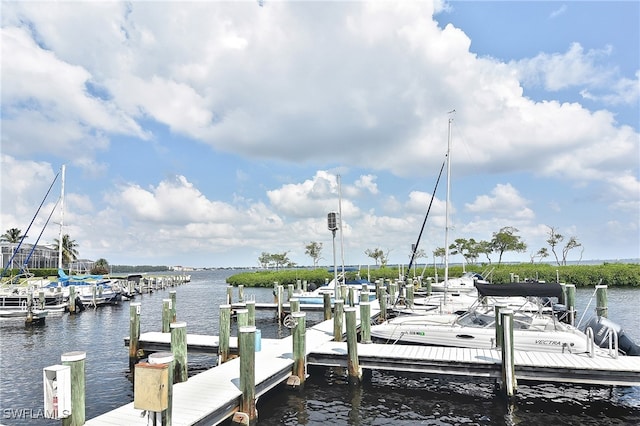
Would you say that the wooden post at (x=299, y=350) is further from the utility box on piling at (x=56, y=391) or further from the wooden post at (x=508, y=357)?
the utility box on piling at (x=56, y=391)

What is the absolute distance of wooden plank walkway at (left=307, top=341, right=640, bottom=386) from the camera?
10438 mm

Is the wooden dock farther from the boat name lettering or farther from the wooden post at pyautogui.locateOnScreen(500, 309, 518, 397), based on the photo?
the boat name lettering

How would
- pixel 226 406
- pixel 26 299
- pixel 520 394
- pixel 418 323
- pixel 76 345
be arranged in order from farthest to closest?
pixel 26 299 → pixel 76 345 → pixel 418 323 → pixel 520 394 → pixel 226 406

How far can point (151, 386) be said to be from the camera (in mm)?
6863

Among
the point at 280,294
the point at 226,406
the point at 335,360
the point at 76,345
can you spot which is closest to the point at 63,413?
the point at 226,406

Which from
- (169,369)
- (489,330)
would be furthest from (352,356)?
(169,369)

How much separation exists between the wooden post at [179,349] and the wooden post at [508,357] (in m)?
7.89

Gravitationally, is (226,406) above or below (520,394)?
above

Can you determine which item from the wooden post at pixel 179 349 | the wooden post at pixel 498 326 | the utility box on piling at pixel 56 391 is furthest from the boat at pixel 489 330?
the utility box on piling at pixel 56 391

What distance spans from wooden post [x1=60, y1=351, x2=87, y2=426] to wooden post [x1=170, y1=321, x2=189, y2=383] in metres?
3.46

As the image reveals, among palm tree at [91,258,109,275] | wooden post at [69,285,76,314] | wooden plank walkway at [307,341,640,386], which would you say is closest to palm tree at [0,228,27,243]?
palm tree at [91,258,109,275]

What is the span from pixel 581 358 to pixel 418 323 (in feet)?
17.7

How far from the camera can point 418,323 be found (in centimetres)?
1576

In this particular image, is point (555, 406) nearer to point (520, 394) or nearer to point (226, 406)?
point (520, 394)
